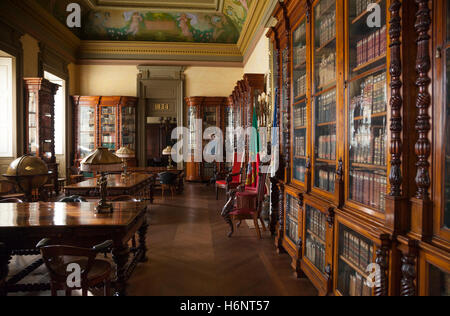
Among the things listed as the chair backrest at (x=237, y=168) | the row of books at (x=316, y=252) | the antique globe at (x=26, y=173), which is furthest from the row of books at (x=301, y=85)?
the chair backrest at (x=237, y=168)

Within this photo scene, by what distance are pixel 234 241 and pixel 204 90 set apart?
8487 mm

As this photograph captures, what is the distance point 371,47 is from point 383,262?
1520mm

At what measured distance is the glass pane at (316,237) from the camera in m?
2.93

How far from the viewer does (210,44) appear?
469 inches

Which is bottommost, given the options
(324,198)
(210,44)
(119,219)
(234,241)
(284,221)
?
(234,241)

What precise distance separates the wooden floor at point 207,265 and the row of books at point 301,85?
2.16 m

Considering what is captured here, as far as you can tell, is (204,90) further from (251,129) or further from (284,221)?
(284,221)

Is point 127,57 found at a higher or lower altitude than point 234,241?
higher

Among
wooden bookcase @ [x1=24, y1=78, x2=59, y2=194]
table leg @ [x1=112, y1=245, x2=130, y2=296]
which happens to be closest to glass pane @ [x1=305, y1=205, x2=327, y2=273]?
table leg @ [x1=112, y1=245, x2=130, y2=296]

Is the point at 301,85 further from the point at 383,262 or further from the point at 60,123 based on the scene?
the point at 60,123

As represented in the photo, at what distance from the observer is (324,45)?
303cm

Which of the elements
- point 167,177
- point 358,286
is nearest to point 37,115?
point 167,177

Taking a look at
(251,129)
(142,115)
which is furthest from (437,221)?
(142,115)

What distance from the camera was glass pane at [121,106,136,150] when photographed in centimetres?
1139
